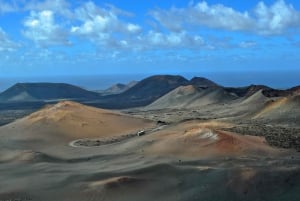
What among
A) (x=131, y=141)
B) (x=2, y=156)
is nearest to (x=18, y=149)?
(x=2, y=156)

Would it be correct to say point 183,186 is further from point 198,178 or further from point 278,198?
point 278,198

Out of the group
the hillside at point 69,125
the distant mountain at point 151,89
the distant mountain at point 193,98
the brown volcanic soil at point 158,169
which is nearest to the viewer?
the brown volcanic soil at point 158,169

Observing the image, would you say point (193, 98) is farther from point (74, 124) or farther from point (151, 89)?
point (74, 124)

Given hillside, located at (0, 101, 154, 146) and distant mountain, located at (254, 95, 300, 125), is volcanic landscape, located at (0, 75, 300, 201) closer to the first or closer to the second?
distant mountain, located at (254, 95, 300, 125)

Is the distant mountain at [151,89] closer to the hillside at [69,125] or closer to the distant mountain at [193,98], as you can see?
the distant mountain at [193,98]

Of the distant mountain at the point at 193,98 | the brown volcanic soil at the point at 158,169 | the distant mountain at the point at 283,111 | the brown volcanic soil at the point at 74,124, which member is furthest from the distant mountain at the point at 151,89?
the brown volcanic soil at the point at 158,169

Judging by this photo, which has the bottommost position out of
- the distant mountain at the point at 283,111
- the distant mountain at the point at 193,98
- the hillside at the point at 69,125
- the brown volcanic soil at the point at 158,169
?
Answer: the brown volcanic soil at the point at 158,169

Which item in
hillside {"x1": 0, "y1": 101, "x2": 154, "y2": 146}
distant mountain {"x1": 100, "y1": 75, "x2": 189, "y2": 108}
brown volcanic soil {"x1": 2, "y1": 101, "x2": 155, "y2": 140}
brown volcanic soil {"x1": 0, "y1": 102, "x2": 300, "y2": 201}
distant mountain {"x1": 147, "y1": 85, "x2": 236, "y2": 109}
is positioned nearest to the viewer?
brown volcanic soil {"x1": 0, "y1": 102, "x2": 300, "y2": 201}

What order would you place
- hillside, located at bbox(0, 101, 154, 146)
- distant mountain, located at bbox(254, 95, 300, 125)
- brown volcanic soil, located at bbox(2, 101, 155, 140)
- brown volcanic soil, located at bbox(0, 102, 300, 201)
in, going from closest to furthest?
brown volcanic soil, located at bbox(0, 102, 300, 201) → hillside, located at bbox(0, 101, 154, 146) → distant mountain, located at bbox(254, 95, 300, 125) → brown volcanic soil, located at bbox(2, 101, 155, 140)

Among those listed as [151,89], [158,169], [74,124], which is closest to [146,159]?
[158,169]

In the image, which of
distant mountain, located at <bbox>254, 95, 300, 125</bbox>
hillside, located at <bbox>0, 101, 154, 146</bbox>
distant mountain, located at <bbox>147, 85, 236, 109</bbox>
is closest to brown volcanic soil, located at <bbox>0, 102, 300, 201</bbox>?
hillside, located at <bbox>0, 101, 154, 146</bbox>

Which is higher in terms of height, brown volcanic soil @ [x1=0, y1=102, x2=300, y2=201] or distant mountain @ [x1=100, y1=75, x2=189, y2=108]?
distant mountain @ [x1=100, y1=75, x2=189, y2=108]

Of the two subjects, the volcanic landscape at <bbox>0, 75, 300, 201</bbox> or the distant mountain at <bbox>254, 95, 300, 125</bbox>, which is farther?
the distant mountain at <bbox>254, 95, 300, 125</bbox>
